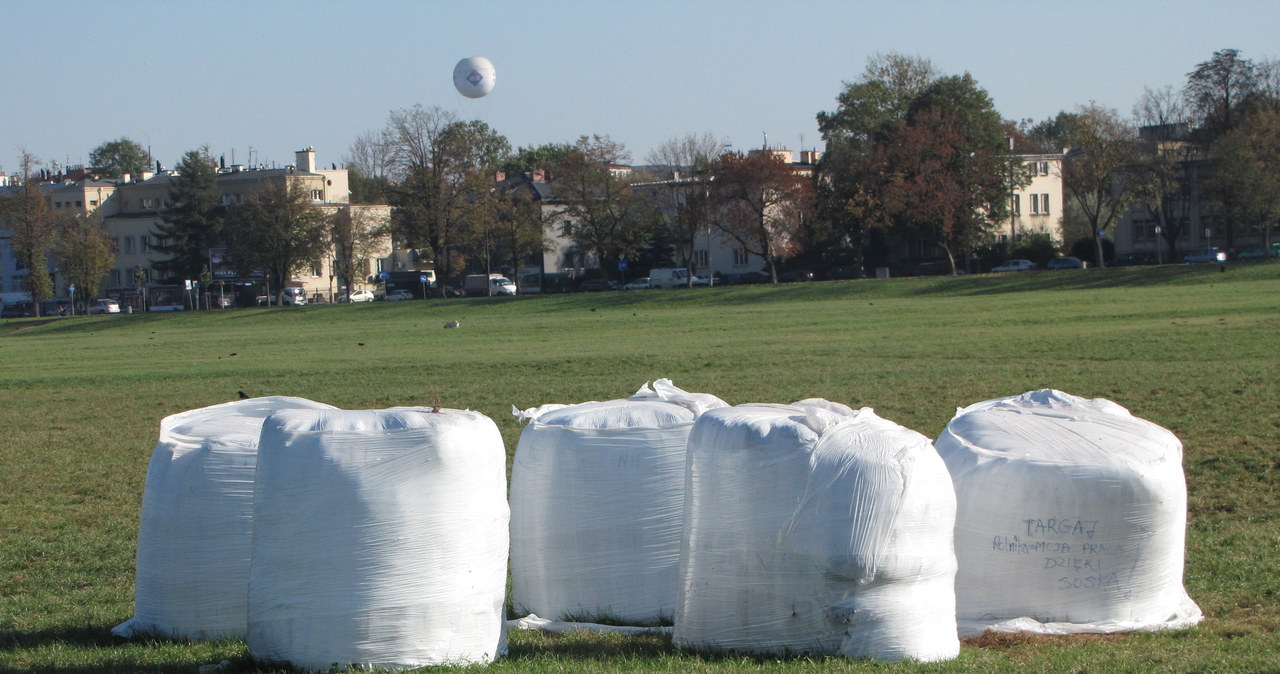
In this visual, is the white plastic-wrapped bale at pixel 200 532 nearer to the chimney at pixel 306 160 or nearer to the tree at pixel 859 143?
the tree at pixel 859 143

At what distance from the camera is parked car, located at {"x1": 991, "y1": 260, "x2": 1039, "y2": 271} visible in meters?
72.7

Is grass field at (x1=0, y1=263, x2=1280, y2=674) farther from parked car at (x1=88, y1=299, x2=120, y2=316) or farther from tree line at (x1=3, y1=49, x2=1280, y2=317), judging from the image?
parked car at (x1=88, y1=299, x2=120, y2=316)

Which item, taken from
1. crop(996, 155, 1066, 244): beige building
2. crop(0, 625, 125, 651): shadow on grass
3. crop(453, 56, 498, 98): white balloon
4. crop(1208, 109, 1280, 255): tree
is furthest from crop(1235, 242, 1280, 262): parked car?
crop(0, 625, 125, 651): shadow on grass

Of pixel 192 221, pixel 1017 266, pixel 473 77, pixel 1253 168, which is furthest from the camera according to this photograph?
pixel 192 221

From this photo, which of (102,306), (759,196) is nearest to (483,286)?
(759,196)

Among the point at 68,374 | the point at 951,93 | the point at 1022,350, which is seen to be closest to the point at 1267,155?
the point at 951,93

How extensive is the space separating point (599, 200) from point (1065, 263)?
28.2 metres

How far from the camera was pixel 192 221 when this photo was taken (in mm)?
92375

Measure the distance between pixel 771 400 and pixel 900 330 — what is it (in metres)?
15.4

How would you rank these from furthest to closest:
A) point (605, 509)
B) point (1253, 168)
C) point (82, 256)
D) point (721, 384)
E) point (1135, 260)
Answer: point (1135, 260) → point (82, 256) → point (1253, 168) → point (721, 384) → point (605, 509)

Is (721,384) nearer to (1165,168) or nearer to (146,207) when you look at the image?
(1165,168)

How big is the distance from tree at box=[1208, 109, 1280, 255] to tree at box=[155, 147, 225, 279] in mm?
69164

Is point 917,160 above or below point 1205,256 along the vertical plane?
above

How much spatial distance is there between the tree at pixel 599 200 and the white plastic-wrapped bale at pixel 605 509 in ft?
209
